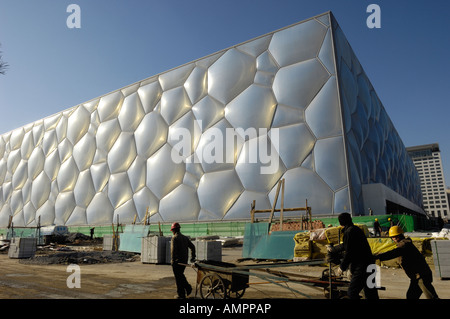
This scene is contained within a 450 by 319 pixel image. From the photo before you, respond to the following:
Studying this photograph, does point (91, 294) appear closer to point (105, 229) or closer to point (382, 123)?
point (105, 229)

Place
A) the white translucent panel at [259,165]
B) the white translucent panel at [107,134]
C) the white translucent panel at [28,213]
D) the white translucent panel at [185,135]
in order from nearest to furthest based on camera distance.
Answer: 1. the white translucent panel at [259,165]
2. the white translucent panel at [185,135]
3. the white translucent panel at [107,134]
4. the white translucent panel at [28,213]

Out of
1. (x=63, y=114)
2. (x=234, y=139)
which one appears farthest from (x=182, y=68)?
(x=63, y=114)

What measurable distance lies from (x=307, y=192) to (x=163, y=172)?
1266 centimetres

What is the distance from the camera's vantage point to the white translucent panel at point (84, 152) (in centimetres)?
3397

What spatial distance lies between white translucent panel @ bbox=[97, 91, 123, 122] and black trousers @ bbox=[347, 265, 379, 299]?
3262cm

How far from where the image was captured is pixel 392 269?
30.6 feet

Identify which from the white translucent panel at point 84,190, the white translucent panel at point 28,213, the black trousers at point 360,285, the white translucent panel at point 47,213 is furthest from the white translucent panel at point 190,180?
the white translucent panel at point 28,213

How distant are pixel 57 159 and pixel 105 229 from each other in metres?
14.1

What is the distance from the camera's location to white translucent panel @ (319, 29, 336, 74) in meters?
21.8

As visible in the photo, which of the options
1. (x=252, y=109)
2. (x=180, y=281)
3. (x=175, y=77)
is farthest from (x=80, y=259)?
(x=175, y=77)

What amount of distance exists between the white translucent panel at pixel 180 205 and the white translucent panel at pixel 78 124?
53.2 feet

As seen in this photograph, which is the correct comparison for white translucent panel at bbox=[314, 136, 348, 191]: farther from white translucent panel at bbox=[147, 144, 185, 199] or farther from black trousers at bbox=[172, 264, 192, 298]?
black trousers at bbox=[172, 264, 192, 298]

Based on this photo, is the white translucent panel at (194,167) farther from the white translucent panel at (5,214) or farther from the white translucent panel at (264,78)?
the white translucent panel at (5,214)

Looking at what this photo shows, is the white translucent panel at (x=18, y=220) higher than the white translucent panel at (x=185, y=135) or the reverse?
the reverse
